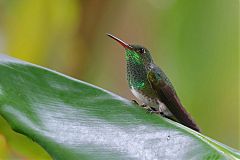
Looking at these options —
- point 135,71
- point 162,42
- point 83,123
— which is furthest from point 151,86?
point 83,123

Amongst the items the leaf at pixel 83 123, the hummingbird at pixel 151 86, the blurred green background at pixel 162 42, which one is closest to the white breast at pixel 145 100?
the hummingbird at pixel 151 86

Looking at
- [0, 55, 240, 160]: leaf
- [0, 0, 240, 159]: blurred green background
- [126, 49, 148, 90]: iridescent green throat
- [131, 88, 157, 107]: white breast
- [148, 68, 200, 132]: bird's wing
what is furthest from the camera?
[0, 0, 240, 159]: blurred green background

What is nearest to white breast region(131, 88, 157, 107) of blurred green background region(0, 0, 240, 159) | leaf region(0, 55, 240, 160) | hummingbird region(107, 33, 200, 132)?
hummingbird region(107, 33, 200, 132)

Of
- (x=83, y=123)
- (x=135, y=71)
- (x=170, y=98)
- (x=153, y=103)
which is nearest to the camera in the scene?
(x=83, y=123)

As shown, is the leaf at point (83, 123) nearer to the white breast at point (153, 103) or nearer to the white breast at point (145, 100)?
the white breast at point (153, 103)

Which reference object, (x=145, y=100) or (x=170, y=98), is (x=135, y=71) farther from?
(x=170, y=98)

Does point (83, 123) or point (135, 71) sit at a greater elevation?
point (83, 123)

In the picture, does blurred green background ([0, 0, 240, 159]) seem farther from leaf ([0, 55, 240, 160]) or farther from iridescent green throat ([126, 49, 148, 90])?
leaf ([0, 55, 240, 160])

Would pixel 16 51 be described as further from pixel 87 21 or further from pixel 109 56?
pixel 109 56
